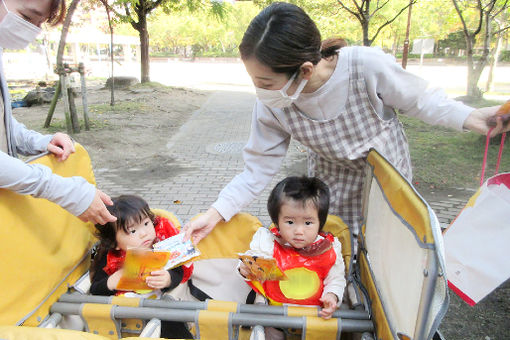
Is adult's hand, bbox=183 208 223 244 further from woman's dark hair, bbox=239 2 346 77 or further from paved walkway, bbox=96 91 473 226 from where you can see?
paved walkway, bbox=96 91 473 226

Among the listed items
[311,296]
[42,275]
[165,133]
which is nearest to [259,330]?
[311,296]

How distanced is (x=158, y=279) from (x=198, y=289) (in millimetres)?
324

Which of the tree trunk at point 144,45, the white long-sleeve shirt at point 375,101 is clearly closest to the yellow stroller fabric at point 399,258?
the white long-sleeve shirt at point 375,101

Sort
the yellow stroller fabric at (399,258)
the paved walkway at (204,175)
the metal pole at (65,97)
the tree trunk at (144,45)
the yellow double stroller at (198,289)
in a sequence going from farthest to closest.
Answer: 1. the tree trunk at (144,45)
2. the metal pole at (65,97)
3. the paved walkway at (204,175)
4. the yellow double stroller at (198,289)
5. the yellow stroller fabric at (399,258)

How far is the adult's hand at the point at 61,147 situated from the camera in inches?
71.6

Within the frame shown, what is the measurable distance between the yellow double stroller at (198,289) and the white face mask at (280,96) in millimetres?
412

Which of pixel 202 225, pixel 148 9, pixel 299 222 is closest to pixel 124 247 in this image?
pixel 202 225

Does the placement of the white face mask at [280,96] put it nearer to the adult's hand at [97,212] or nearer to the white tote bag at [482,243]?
the adult's hand at [97,212]

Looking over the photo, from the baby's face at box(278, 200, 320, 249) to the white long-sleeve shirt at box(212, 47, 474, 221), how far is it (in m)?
0.29

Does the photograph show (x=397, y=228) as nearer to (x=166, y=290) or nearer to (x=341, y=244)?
(x=341, y=244)

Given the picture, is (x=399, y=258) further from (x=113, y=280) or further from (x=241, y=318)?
(x=113, y=280)

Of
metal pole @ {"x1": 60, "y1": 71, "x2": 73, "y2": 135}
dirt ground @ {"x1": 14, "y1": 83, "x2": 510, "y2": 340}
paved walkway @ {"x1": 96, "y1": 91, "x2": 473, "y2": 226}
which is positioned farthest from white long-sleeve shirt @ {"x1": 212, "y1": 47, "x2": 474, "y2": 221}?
metal pole @ {"x1": 60, "y1": 71, "x2": 73, "y2": 135}

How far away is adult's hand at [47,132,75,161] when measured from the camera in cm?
182

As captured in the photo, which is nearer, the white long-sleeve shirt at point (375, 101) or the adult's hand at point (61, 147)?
the white long-sleeve shirt at point (375, 101)
